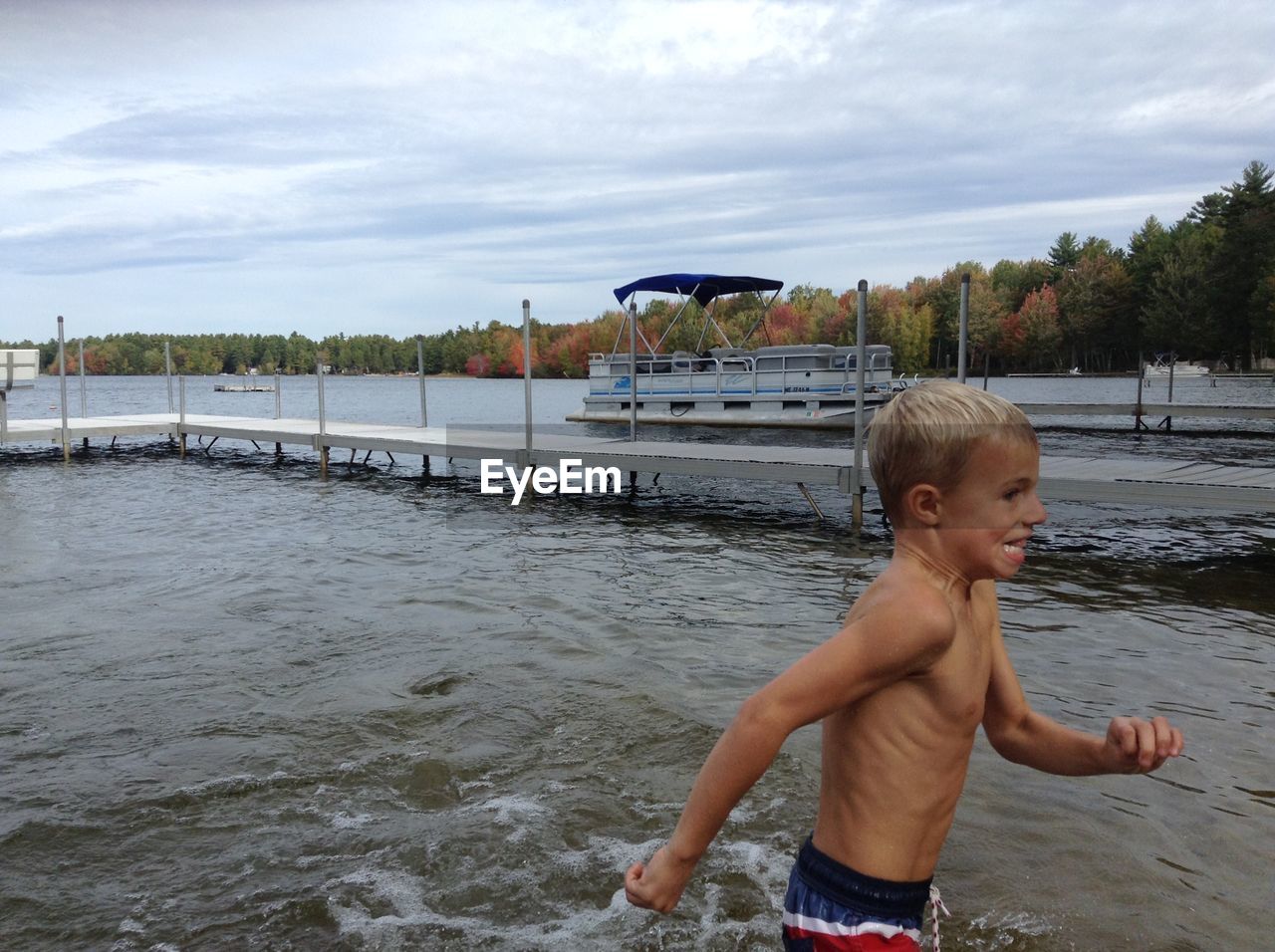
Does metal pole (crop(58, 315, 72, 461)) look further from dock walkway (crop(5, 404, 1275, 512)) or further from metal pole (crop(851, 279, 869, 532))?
metal pole (crop(851, 279, 869, 532))

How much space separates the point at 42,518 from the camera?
13555mm

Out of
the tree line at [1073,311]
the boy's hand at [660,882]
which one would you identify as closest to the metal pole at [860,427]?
the boy's hand at [660,882]

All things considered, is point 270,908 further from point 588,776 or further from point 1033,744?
point 1033,744

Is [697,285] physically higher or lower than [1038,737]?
higher

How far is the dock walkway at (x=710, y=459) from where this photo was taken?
9.93m

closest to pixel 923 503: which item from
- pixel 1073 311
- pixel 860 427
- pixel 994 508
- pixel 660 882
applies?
pixel 994 508

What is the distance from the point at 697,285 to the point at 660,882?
94.2ft

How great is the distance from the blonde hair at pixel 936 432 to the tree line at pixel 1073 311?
59.8 meters

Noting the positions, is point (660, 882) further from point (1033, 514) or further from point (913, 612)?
point (1033, 514)

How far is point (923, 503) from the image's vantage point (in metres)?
1.62

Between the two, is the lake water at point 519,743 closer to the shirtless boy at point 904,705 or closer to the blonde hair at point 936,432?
the shirtless boy at point 904,705

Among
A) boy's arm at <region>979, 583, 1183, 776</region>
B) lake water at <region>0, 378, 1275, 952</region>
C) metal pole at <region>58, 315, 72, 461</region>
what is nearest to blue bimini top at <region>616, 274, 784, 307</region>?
metal pole at <region>58, 315, 72, 461</region>

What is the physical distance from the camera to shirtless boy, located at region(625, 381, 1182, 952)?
1561 mm

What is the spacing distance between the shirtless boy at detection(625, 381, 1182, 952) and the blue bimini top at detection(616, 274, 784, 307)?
27488 millimetres
